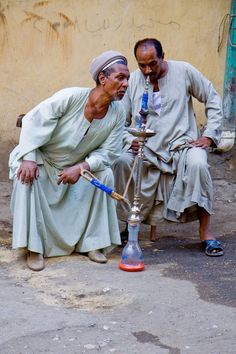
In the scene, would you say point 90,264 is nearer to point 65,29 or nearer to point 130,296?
point 130,296

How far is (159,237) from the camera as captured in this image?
20.0ft

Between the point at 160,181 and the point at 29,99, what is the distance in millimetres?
2251

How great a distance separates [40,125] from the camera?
509 cm

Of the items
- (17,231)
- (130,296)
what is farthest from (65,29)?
(130,296)

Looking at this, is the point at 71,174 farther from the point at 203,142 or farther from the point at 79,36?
the point at 79,36

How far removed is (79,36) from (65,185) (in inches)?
99.5

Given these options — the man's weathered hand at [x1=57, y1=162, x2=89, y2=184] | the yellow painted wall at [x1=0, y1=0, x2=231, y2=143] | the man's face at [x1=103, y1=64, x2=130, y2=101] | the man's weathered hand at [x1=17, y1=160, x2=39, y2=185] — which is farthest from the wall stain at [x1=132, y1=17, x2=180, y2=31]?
the man's weathered hand at [x1=17, y1=160, x2=39, y2=185]

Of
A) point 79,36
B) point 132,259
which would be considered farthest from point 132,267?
point 79,36

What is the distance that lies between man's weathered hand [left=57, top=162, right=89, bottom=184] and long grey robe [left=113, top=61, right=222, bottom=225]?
53cm

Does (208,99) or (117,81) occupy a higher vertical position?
(117,81)

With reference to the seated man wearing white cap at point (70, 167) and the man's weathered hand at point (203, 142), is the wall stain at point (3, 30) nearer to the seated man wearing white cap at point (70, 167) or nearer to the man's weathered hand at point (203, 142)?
the seated man wearing white cap at point (70, 167)

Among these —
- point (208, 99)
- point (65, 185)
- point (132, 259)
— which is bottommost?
point (132, 259)

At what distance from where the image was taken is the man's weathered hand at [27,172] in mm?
5012

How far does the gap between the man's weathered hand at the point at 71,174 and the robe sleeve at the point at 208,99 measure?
1.08 meters
